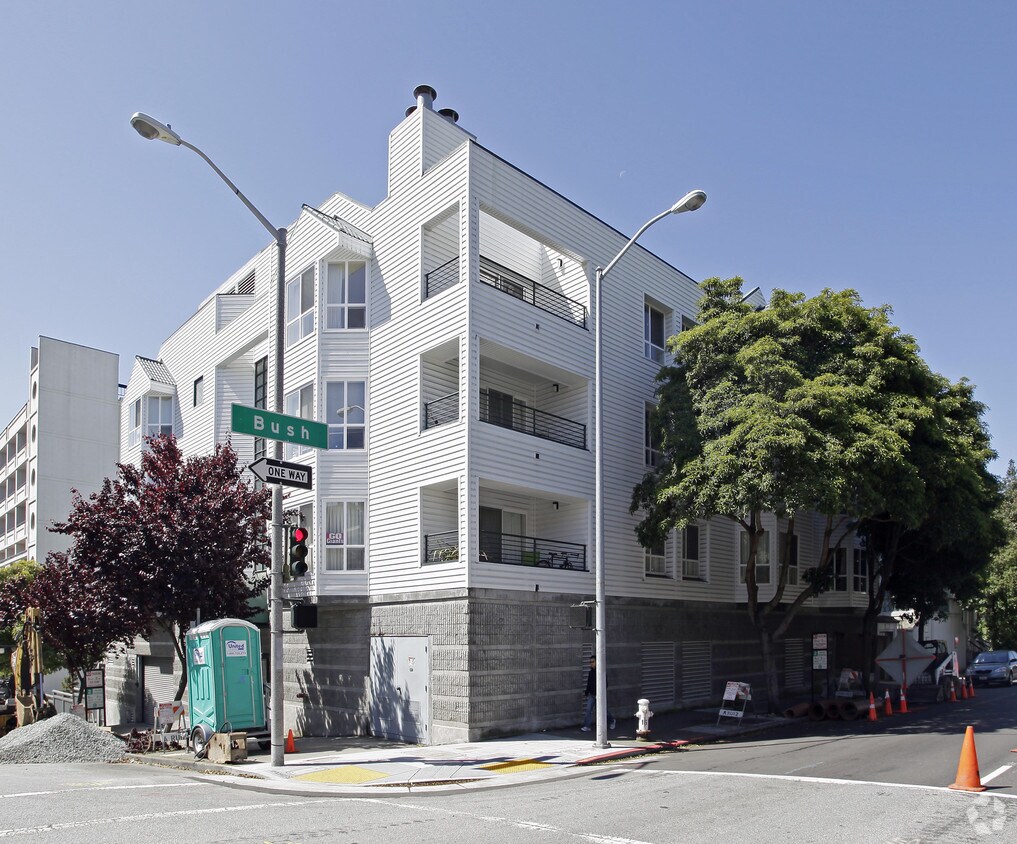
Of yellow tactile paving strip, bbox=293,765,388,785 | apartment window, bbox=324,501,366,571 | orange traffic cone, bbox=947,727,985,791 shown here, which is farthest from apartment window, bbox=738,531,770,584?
yellow tactile paving strip, bbox=293,765,388,785

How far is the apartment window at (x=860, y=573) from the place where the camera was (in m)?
36.0

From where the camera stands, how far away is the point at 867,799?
11.4m

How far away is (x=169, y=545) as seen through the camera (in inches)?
862

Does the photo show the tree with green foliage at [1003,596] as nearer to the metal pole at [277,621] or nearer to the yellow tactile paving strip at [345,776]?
the yellow tactile paving strip at [345,776]

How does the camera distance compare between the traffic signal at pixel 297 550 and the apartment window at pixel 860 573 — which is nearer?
the traffic signal at pixel 297 550

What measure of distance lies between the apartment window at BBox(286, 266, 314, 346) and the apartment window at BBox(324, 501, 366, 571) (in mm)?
4977

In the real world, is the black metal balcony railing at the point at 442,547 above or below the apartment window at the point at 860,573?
above

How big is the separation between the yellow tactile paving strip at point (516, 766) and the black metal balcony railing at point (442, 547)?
5352 millimetres

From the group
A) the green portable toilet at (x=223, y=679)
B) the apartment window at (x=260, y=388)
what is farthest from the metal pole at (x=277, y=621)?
the apartment window at (x=260, y=388)

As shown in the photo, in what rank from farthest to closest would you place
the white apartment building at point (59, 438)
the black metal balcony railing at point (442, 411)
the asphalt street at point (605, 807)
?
the white apartment building at point (59, 438), the black metal balcony railing at point (442, 411), the asphalt street at point (605, 807)

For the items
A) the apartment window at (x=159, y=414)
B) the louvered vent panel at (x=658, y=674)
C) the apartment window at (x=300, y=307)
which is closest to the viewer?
the louvered vent panel at (x=658, y=674)

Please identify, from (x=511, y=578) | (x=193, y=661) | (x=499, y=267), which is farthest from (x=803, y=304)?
(x=193, y=661)

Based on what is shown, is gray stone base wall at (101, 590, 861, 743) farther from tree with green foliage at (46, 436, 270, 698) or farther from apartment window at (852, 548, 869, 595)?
apartment window at (852, 548, 869, 595)

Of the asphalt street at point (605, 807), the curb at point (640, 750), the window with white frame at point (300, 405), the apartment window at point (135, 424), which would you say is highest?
the apartment window at point (135, 424)
